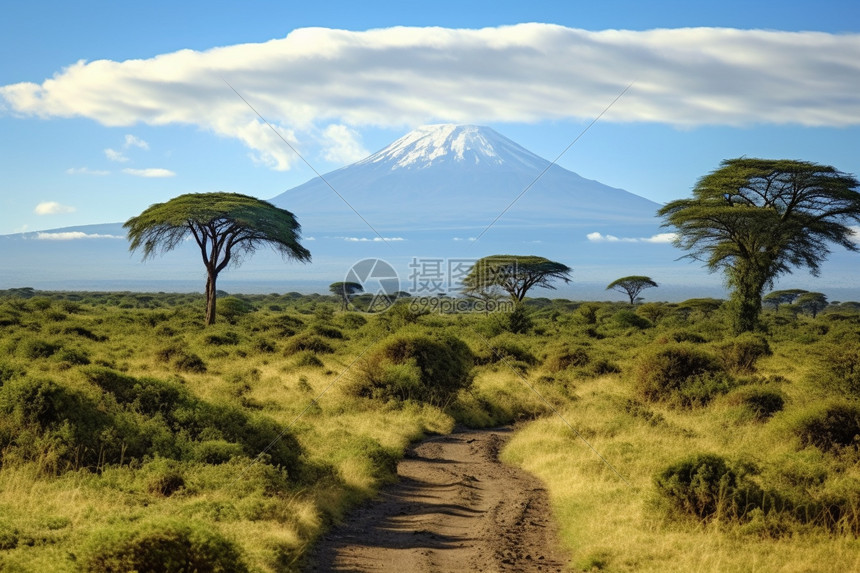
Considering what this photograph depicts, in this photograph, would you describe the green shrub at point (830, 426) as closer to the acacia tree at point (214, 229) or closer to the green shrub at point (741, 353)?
the green shrub at point (741, 353)

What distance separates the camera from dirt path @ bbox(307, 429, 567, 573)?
9.57m

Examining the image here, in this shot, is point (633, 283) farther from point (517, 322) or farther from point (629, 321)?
point (517, 322)

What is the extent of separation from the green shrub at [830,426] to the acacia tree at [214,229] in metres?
29.0

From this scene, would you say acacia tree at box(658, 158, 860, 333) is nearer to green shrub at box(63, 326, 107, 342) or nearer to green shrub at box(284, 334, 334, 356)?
green shrub at box(284, 334, 334, 356)

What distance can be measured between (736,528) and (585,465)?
167 inches

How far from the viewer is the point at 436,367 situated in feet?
76.6

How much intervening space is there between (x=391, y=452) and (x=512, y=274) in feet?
130

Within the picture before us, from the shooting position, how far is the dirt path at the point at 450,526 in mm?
9570

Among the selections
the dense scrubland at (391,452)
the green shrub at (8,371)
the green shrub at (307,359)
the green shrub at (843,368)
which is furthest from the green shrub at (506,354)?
the green shrub at (8,371)

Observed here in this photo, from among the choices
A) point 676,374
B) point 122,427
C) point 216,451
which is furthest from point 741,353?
point 122,427

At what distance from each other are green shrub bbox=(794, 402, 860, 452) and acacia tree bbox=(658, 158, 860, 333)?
76.8ft

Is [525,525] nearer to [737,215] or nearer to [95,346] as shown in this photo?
[95,346]

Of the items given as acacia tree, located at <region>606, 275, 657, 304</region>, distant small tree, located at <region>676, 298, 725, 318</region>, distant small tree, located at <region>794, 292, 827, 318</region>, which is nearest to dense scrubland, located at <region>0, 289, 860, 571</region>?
distant small tree, located at <region>676, 298, 725, 318</region>

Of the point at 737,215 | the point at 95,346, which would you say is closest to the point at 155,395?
the point at 95,346
